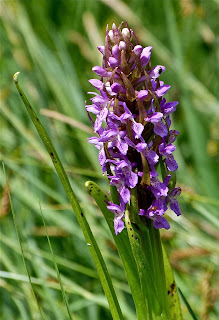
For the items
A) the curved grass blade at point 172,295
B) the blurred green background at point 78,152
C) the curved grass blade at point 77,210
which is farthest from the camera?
the blurred green background at point 78,152

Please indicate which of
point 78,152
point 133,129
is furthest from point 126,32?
point 78,152

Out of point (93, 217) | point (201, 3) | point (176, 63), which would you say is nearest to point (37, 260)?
point (93, 217)

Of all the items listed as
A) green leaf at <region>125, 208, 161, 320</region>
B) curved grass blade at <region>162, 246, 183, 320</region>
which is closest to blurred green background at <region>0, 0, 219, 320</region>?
curved grass blade at <region>162, 246, 183, 320</region>

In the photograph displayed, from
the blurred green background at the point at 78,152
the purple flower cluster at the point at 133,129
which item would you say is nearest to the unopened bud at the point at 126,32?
the purple flower cluster at the point at 133,129

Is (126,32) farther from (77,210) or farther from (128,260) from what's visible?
(128,260)

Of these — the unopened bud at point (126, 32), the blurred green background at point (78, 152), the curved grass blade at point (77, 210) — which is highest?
the blurred green background at point (78, 152)

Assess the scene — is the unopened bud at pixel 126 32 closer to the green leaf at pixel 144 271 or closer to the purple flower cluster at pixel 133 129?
the purple flower cluster at pixel 133 129
